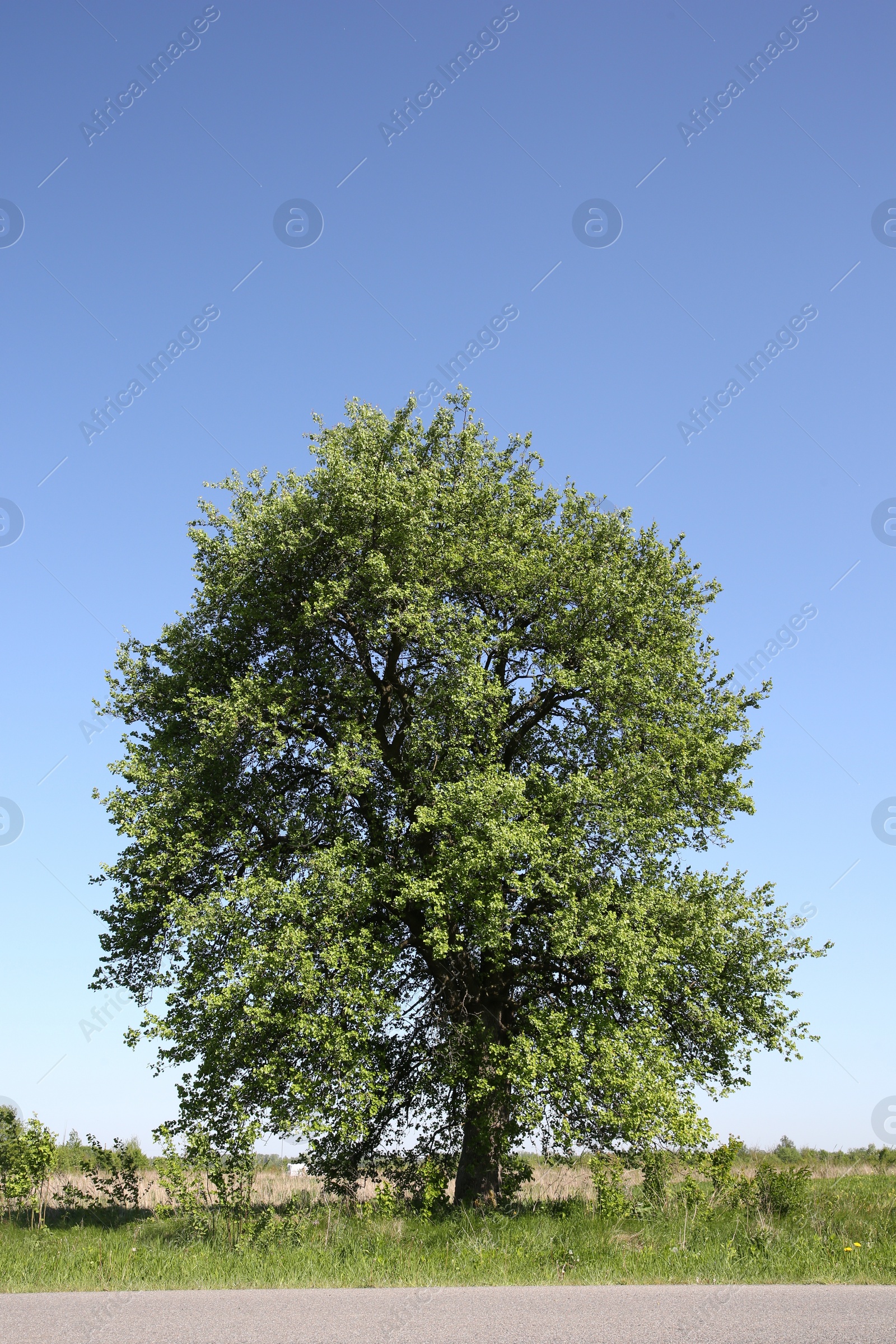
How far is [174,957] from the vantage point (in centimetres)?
1808

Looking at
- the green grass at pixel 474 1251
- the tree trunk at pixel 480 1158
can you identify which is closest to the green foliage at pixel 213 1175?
the green grass at pixel 474 1251

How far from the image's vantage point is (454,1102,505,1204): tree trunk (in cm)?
1712

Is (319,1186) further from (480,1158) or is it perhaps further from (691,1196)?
(691,1196)

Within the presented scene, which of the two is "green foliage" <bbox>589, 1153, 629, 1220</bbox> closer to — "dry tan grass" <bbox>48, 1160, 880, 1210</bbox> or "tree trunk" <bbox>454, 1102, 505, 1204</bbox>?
"dry tan grass" <bbox>48, 1160, 880, 1210</bbox>

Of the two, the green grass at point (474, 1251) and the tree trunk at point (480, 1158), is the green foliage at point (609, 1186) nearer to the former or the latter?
the green grass at point (474, 1251)

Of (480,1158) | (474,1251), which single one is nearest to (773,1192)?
(480,1158)

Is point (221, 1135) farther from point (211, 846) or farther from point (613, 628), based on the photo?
point (613, 628)

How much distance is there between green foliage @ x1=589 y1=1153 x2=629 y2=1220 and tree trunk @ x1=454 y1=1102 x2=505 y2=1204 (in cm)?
193

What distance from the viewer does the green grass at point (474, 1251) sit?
11.1 m

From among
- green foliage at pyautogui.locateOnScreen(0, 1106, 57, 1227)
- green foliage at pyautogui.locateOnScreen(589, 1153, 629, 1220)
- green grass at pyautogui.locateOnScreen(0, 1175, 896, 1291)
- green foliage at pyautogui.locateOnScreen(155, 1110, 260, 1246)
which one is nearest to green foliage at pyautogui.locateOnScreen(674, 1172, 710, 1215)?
green grass at pyautogui.locateOnScreen(0, 1175, 896, 1291)

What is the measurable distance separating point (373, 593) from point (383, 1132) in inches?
427

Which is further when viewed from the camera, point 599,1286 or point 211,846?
point 211,846

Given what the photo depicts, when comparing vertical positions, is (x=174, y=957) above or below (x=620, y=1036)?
above

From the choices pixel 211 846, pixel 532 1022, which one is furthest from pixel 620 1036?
pixel 211 846
